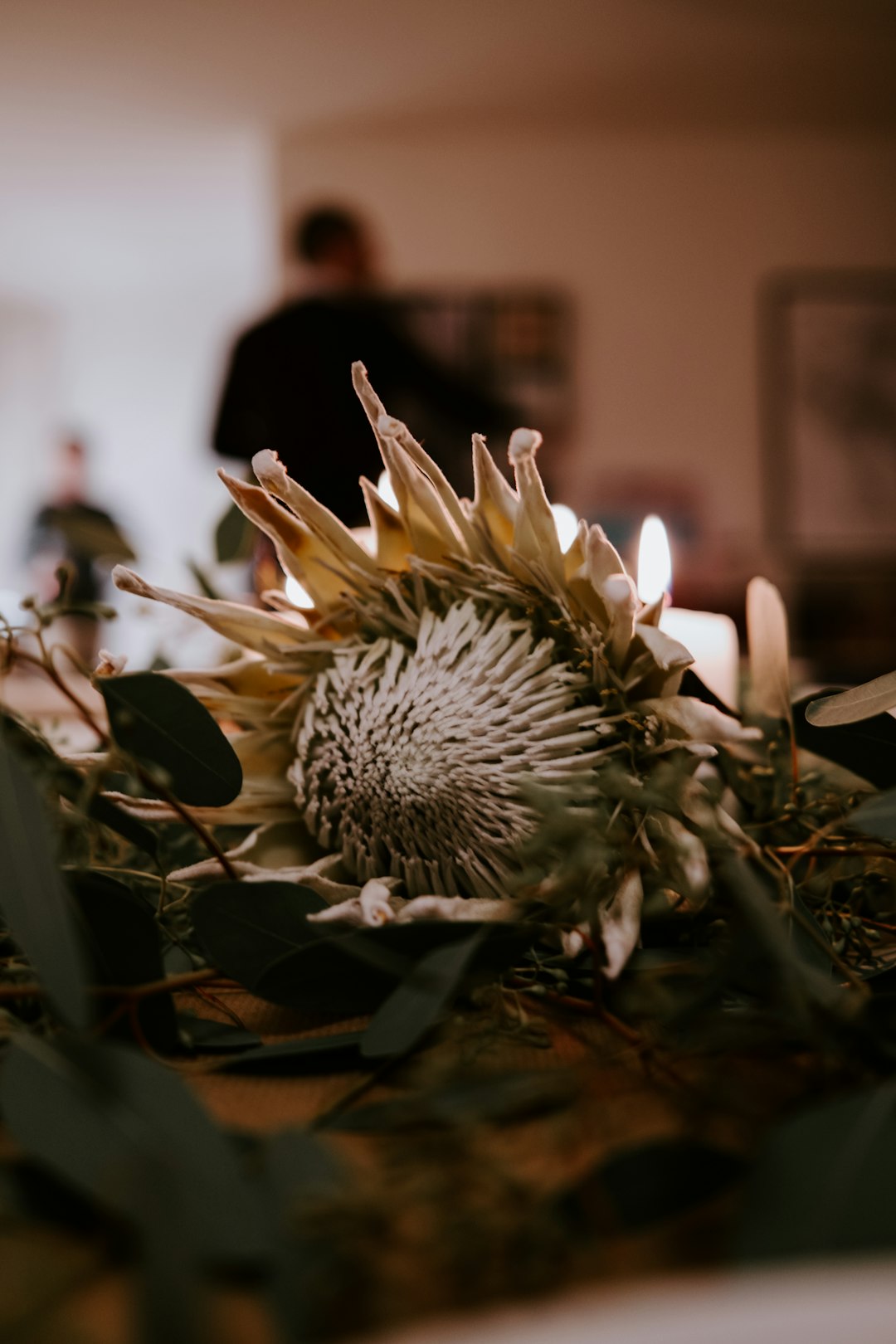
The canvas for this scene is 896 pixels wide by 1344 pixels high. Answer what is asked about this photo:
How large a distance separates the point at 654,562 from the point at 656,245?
3.51 metres

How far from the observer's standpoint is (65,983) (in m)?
0.16

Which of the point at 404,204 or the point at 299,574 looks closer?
the point at 299,574

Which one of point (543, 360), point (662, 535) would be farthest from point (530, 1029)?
point (543, 360)

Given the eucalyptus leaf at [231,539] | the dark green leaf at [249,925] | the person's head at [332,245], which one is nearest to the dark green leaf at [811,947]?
the dark green leaf at [249,925]

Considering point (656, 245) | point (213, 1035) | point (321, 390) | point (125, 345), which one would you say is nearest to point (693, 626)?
point (213, 1035)

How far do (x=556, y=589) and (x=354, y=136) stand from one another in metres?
3.60

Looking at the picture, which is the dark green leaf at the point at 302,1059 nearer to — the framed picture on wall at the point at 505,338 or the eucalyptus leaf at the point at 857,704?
the eucalyptus leaf at the point at 857,704

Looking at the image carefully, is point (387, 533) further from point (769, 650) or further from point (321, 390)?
point (321, 390)

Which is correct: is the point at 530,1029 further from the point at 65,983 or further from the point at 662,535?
the point at 662,535

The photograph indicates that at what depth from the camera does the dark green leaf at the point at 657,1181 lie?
0.14 metres

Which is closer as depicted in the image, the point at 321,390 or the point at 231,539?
the point at 231,539

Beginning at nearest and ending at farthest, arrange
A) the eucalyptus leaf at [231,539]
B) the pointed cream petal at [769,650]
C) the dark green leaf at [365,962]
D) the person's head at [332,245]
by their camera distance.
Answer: the dark green leaf at [365,962]
the pointed cream petal at [769,650]
the eucalyptus leaf at [231,539]
the person's head at [332,245]

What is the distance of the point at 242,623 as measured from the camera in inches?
11.6

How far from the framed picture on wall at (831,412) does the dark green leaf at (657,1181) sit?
3.59 metres
